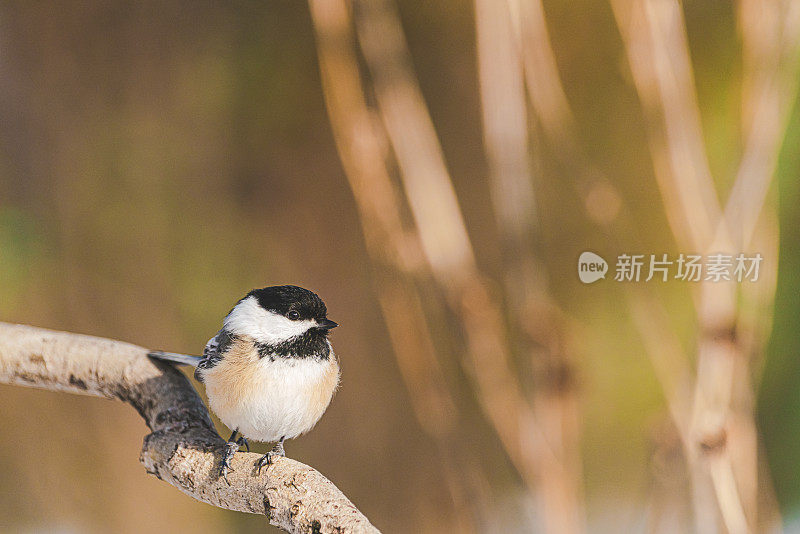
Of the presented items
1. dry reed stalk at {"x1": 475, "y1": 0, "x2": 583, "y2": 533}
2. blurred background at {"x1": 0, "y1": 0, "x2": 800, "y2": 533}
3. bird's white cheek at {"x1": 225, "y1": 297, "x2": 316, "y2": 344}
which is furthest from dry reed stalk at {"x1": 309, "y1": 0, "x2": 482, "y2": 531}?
bird's white cheek at {"x1": 225, "y1": 297, "x2": 316, "y2": 344}

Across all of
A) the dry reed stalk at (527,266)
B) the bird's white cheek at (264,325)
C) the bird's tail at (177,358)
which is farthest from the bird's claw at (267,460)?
the dry reed stalk at (527,266)

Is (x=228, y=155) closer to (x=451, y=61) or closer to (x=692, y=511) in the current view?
(x=451, y=61)

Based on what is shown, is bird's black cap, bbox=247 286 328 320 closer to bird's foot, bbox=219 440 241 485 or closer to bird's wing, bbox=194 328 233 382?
bird's wing, bbox=194 328 233 382

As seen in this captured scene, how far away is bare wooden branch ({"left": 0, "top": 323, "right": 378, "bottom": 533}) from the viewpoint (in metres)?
0.73

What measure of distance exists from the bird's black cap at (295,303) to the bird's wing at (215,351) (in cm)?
8

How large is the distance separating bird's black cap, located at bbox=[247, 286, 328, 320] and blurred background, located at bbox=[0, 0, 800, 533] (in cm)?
70

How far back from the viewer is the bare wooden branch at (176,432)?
731 millimetres

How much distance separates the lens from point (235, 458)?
845mm

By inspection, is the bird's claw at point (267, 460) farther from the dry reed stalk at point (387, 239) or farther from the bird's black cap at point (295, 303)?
the dry reed stalk at point (387, 239)

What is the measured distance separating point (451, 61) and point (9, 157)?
3.48 ft

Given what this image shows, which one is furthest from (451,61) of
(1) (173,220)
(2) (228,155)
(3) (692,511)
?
(3) (692,511)

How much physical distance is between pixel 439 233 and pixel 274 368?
2.51 feet

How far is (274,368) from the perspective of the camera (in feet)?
2.78

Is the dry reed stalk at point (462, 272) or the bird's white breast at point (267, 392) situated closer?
the bird's white breast at point (267, 392)
